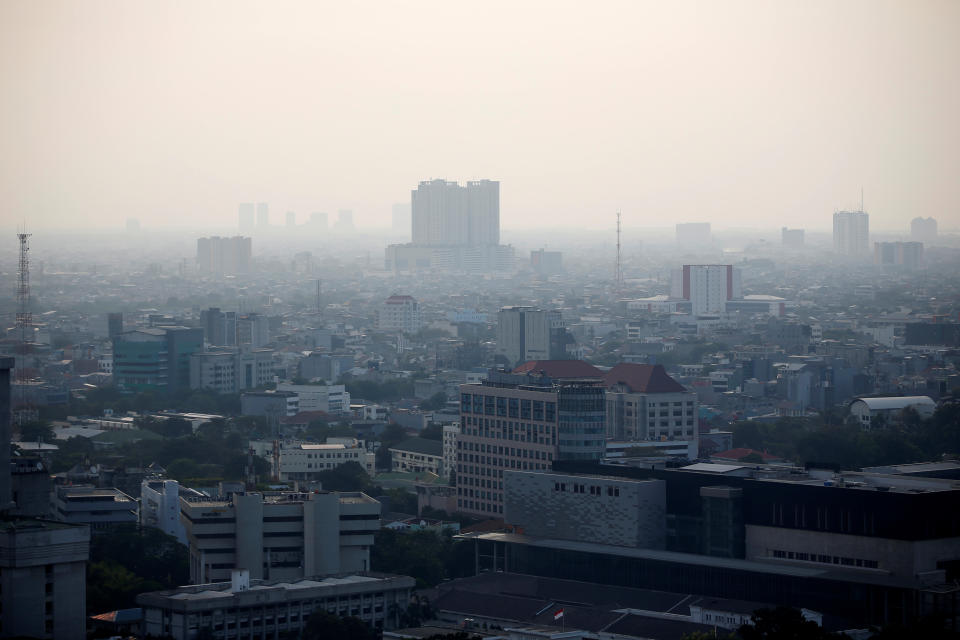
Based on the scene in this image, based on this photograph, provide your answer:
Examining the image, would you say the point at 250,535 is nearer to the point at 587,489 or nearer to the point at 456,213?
the point at 587,489

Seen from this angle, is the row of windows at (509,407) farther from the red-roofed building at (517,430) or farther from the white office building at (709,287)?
the white office building at (709,287)

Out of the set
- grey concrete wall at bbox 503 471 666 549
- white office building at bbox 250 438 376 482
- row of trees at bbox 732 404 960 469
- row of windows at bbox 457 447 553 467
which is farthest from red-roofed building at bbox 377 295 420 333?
grey concrete wall at bbox 503 471 666 549

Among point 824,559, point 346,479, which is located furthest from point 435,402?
point 824,559

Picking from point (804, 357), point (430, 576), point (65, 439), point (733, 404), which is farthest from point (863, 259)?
point (430, 576)

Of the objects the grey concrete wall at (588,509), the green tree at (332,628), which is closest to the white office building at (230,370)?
the grey concrete wall at (588,509)

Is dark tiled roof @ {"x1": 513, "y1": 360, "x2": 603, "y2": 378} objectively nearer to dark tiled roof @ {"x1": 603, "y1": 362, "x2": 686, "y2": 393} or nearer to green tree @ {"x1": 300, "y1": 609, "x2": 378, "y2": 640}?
dark tiled roof @ {"x1": 603, "y1": 362, "x2": 686, "y2": 393}

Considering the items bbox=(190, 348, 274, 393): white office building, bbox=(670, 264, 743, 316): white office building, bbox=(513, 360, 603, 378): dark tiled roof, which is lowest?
bbox=(190, 348, 274, 393): white office building
